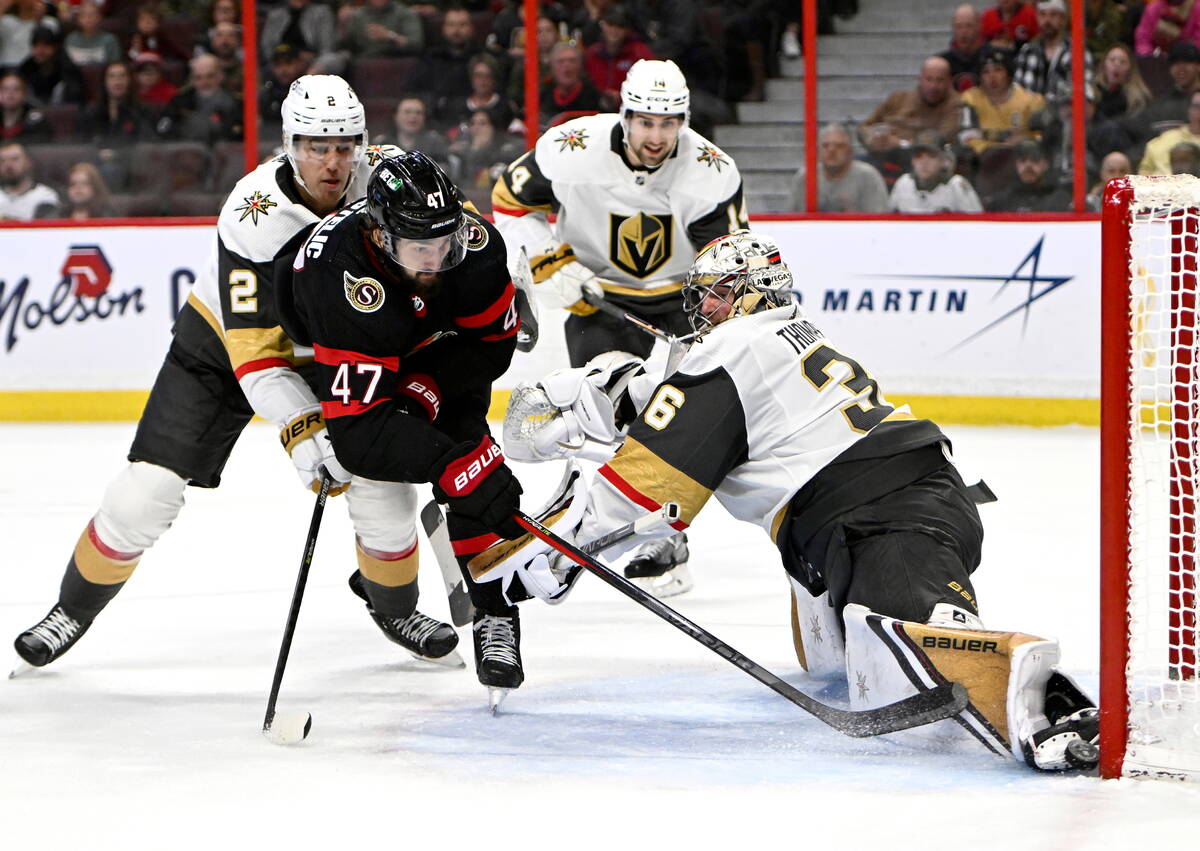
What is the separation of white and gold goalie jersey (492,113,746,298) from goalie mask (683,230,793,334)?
1452mm

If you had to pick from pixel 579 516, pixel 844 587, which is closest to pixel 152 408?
pixel 579 516

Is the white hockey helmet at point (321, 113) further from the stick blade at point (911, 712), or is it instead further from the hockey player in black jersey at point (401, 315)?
the stick blade at point (911, 712)

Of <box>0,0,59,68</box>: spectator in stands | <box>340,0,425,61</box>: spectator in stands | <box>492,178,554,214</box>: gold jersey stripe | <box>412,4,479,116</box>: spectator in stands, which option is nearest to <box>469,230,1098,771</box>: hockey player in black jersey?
<box>492,178,554,214</box>: gold jersey stripe

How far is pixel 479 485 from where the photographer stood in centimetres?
307

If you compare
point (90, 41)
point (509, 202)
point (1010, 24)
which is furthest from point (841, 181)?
point (90, 41)

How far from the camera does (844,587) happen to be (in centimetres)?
305

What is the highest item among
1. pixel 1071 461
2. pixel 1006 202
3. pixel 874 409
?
pixel 874 409

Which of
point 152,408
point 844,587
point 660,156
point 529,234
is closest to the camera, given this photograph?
point 844,587

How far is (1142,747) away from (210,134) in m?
5.62

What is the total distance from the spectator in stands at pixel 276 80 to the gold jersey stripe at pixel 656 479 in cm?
472

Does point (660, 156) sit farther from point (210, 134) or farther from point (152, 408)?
point (210, 134)

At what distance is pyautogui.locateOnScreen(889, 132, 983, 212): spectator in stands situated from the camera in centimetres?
665

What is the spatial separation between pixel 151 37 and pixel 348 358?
497cm

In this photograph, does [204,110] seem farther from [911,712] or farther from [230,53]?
[911,712]
